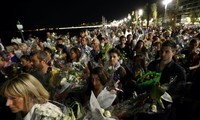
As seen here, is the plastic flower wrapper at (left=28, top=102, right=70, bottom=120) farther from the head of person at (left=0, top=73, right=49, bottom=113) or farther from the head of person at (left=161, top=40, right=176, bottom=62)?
the head of person at (left=161, top=40, right=176, bottom=62)

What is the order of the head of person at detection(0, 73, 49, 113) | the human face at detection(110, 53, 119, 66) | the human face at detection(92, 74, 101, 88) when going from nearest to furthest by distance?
the head of person at detection(0, 73, 49, 113), the human face at detection(92, 74, 101, 88), the human face at detection(110, 53, 119, 66)

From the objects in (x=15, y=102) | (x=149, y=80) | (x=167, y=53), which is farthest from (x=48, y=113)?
(x=167, y=53)

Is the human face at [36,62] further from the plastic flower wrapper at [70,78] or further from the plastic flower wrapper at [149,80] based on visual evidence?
the plastic flower wrapper at [149,80]

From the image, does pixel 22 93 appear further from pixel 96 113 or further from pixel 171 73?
pixel 171 73

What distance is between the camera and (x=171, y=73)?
4043mm

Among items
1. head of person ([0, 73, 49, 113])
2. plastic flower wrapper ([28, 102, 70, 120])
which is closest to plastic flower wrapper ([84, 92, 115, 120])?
plastic flower wrapper ([28, 102, 70, 120])

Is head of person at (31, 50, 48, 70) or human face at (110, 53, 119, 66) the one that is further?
human face at (110, 53, 119, 66)

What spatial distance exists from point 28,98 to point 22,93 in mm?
87

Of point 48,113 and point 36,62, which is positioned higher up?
point 36,62

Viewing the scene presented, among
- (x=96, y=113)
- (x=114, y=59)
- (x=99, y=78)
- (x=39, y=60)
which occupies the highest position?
(x=39, y=60)

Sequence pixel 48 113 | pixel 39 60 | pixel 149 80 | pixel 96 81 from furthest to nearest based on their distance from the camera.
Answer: pixel 39 60 → pixel 149 80 → pixel 96 81 → pixel 48 113

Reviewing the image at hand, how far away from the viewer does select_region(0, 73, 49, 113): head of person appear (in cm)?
237

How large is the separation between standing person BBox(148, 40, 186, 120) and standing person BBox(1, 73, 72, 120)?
1.61m

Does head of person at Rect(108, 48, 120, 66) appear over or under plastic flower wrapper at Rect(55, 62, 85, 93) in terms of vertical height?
over
